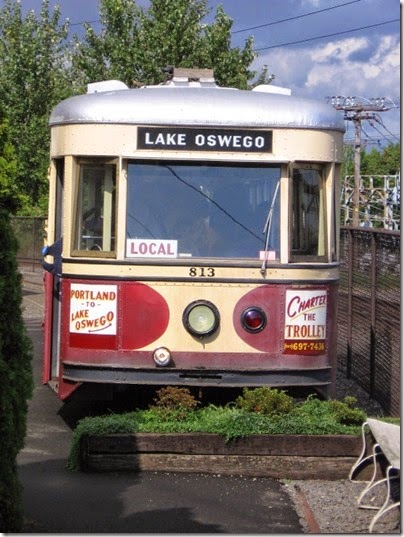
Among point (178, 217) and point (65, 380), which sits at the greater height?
point (178, 217)

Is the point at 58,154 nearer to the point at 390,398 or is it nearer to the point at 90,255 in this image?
the point at 90,255

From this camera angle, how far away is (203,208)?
9516 mm

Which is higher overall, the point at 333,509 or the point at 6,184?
the point at 6,184

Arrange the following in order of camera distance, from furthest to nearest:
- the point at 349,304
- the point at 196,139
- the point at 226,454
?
the point at 349,304 → the point at 196,139 → the point at 226,454

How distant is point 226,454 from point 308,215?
7.46 feet

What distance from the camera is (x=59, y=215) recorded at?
1066cm

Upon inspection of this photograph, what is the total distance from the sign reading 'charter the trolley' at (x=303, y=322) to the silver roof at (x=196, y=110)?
56.5 inches

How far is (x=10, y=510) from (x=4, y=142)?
2.21 meters

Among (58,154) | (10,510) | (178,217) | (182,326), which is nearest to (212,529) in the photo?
(10,510)

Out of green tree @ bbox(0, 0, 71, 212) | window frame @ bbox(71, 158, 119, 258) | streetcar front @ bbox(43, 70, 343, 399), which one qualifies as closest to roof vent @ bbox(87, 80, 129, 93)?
streetcar front @ bbox(43, 70, 343, 399)

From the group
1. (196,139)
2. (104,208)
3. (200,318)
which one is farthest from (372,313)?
(104,208)

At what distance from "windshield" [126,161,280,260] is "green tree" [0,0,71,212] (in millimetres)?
25462

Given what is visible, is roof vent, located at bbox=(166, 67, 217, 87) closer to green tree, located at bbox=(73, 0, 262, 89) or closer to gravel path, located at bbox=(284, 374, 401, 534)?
gravel path, located at bbox=(284, 374, 401, 534)

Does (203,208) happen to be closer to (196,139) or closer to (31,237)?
(196,139)
